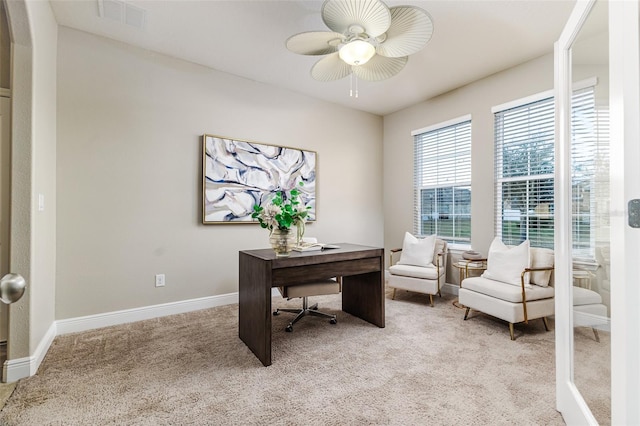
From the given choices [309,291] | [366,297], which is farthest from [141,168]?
[366,297]

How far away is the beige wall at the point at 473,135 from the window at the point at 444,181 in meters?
0.12

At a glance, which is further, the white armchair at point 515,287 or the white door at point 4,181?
the white armchair at point 515,287

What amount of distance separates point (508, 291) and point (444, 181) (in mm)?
1950

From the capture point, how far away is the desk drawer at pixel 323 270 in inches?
90.4

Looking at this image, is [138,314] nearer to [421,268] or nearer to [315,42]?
[315,42]

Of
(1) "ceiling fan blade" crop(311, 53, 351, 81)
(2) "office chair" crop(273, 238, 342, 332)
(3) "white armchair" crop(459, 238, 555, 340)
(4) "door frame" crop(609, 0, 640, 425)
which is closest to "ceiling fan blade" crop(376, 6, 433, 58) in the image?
(1) "ceiling fan blade" crop(311, 53, 351, 81)

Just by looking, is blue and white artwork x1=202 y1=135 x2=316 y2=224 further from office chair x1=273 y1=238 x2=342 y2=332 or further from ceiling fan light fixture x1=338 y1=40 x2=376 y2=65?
ceiling fan light fixture x1=338 y1=40 x2=376 y2=65

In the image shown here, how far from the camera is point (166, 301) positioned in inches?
127

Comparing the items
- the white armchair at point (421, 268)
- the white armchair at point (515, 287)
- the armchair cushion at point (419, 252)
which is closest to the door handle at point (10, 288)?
the white armchair at point (515, 287)

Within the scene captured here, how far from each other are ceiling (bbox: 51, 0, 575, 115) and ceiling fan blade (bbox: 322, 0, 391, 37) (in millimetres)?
557

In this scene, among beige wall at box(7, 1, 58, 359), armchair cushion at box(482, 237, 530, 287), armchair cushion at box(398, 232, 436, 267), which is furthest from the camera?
armchair cushion at box(398, 232, 436, 267)

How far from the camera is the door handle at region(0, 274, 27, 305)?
0.67m

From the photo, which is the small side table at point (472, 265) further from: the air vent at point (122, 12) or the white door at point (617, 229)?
the air vent at point (122, 12)

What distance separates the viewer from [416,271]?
362cm
